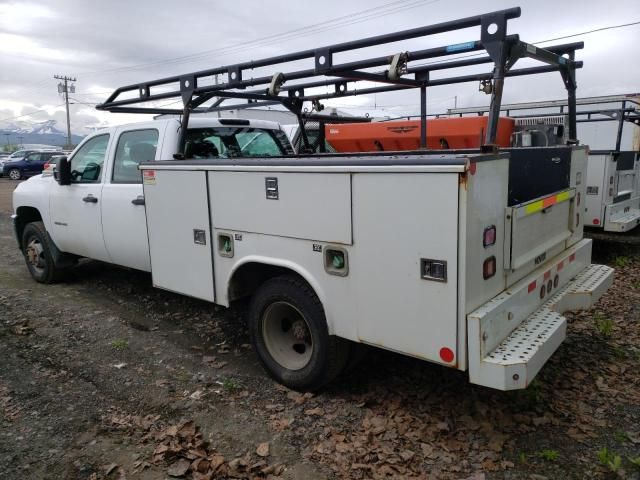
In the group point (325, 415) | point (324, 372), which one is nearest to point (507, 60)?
point (324, 372)

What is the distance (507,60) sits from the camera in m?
3.22

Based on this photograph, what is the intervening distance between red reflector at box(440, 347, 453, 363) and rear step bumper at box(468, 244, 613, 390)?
4.2 inches

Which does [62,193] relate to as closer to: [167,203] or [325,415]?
[167,203]

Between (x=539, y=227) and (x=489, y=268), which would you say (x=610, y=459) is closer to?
(x=489, y=268)

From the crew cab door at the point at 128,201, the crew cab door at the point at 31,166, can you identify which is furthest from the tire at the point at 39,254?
the crew cab door at the point at 31,166

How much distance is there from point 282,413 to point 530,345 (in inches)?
66.7

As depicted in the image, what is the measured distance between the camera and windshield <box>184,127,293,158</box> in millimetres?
5418

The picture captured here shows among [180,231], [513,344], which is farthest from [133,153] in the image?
[513,344]

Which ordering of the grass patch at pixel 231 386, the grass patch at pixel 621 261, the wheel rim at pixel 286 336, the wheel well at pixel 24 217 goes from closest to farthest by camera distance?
the wheel rim at pixel 286 336, the grass patch at pixel 231 386, the wheel well at pixel 24 217, the grass patch at pixel 621 261

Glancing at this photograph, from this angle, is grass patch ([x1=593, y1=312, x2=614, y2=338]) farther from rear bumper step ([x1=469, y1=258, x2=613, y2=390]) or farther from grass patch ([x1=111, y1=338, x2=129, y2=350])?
grass patch ([x1=111, y1=338, x2=129, y2=350])

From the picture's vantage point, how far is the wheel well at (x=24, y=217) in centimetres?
725

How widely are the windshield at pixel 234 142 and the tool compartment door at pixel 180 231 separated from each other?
739 mm

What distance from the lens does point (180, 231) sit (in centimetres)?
456

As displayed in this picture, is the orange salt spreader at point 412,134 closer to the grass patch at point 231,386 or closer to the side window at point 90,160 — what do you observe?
the side window at point 90,160
